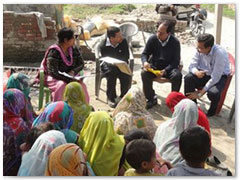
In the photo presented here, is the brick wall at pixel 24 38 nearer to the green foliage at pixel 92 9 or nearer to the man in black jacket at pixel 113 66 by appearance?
the man in black jacket at pixel 113 66

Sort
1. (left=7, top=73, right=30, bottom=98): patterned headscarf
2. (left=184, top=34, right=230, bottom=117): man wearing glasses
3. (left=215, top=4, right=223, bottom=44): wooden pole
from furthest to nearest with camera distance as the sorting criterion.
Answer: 1. (left=215, top=4, right=223, bottom=44): wooden pole
2. (left=184, top=34, right=230, bottom=117): man wearing glasses
3. (left=7, top=73, right=30, bottom=98): patterned headscarf

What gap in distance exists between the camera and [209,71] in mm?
6047

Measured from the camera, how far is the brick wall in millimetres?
8125

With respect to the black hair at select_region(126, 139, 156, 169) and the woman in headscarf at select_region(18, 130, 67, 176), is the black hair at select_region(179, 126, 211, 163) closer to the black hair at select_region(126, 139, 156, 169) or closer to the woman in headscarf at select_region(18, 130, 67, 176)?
the black hair at select_region(126, 139, 156, 169)

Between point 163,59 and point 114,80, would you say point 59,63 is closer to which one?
point 114,80

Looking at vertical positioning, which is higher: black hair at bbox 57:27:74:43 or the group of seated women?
black hair at bbox 57:27:74:43

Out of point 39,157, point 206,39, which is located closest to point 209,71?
point 206,39

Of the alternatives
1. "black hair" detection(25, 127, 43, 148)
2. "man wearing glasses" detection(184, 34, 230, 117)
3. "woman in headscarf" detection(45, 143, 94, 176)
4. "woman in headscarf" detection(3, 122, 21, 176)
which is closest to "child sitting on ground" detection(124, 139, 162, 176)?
"woman in headscarf" detection(45, 143, 94, 176)

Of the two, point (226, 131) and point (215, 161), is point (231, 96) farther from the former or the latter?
point (215, 161)

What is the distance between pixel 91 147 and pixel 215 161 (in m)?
1.36

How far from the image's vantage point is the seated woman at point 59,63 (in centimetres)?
561

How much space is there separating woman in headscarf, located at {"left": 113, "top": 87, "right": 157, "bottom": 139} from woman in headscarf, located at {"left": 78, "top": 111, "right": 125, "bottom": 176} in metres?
0.75

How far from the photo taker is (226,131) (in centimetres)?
562

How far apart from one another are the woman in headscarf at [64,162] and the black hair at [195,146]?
2.63 ft
